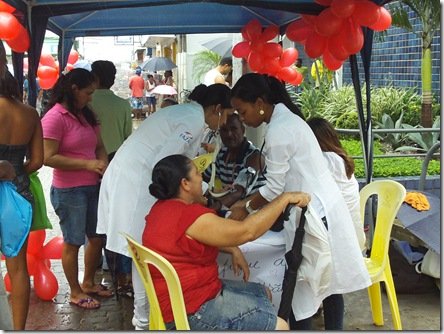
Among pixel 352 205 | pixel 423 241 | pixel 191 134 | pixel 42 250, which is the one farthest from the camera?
pixel 42 250

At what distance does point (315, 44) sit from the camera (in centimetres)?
441

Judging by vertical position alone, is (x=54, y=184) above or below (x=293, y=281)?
above

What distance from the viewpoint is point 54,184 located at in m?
3.80

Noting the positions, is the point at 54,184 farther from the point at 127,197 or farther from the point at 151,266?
the point at 151,266

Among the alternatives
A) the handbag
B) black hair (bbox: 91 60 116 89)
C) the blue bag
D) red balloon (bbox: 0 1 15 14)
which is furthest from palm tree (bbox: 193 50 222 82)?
the blue bag

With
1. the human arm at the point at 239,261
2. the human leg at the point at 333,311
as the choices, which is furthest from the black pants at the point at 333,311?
the human arm at the point at 239,261

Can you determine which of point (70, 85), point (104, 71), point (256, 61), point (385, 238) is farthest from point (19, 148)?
point (256, 61)

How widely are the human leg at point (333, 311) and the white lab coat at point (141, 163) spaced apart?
1042 mm

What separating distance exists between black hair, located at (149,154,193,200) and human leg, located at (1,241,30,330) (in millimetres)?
1049

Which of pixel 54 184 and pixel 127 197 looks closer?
pixel 127 197

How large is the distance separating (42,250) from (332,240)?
7.21 ft

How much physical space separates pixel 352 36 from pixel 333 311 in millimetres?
1873

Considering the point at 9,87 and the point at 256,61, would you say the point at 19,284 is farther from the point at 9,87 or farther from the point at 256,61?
the point at 256,61

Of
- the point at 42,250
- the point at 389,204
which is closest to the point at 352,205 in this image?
the point at 389,204
